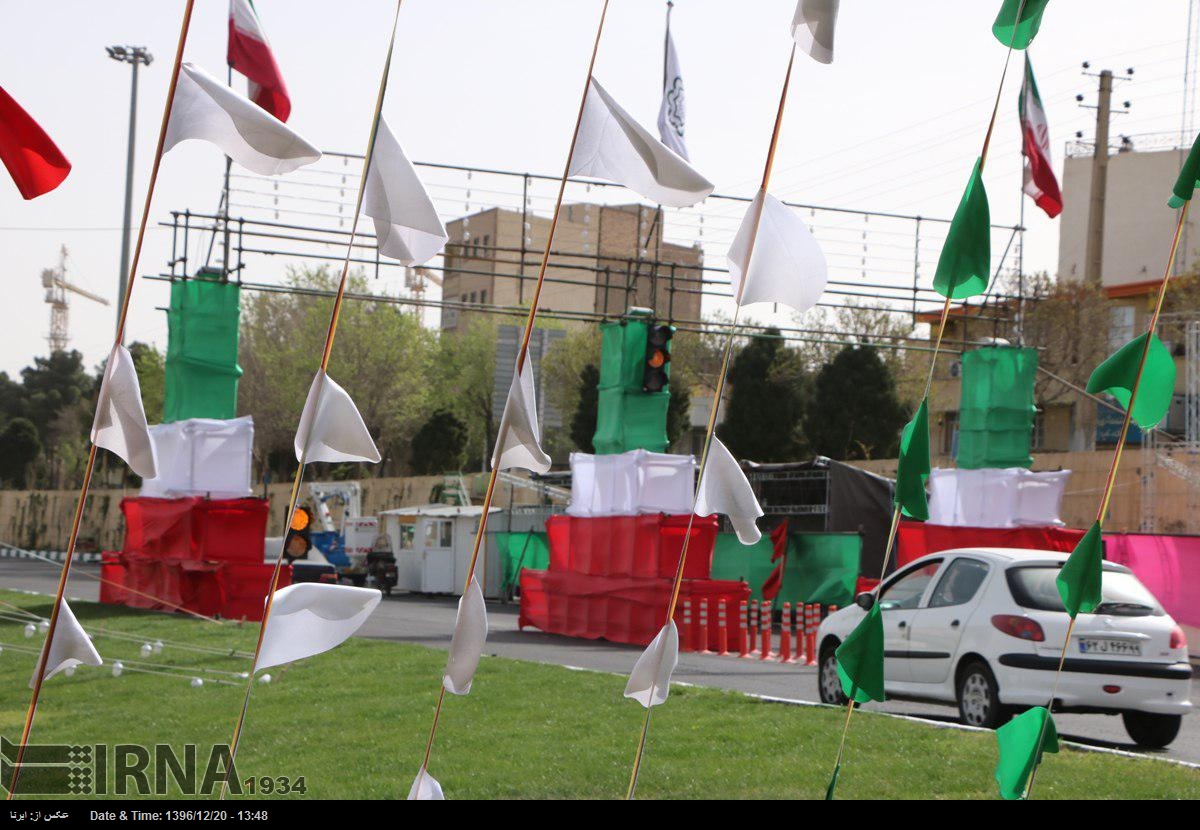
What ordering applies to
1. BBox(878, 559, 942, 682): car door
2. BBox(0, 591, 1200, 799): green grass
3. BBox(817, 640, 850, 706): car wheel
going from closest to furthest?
BBox(0, 591, 1200, 799): green grass, BBox(878, 559, 942, 682): car door, BBox(817, 640, 850, 706): car wheel

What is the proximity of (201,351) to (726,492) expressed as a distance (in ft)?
66.4

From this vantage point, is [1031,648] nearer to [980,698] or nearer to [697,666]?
[980,698]

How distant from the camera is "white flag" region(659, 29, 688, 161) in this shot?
21.8m

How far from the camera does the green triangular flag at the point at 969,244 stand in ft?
13.8

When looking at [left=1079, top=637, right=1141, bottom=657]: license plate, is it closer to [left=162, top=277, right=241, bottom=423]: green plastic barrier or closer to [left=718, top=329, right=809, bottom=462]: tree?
[left=162, top=277, right=241, bottom=423]: green plastic barrier

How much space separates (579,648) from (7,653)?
757 centimetres

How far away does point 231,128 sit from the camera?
3.79 meters

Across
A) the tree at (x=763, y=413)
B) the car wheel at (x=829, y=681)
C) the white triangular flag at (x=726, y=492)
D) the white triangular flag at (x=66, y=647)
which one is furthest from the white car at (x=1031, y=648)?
the tree at (x=763, y=413)

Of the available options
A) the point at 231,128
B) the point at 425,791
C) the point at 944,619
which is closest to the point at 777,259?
the point at 231,128

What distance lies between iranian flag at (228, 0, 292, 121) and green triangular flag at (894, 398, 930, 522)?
6.76 ft

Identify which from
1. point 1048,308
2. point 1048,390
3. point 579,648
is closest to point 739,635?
point 579,648

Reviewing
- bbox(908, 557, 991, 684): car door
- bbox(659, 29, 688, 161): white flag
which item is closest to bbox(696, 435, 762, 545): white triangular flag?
bbox(908, 557, 991, 684): car door

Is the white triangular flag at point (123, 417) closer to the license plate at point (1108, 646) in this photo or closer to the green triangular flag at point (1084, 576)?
the green triangular flag at point (1084, 576)

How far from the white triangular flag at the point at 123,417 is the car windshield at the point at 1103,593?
9.09 meters
